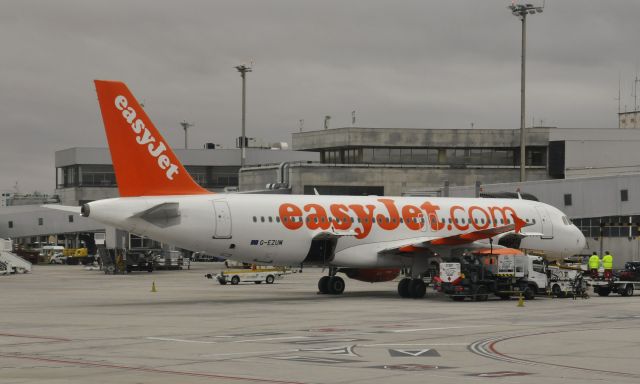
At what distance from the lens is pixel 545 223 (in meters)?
50.5

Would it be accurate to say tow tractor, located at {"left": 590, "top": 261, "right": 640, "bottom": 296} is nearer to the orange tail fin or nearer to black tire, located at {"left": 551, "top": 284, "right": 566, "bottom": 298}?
black tire, located at {"left": 551, "top": 284, "right": 566, "bottom": 298}

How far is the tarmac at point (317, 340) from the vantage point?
725 inches

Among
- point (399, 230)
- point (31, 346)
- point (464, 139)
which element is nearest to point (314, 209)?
point (399, 230)

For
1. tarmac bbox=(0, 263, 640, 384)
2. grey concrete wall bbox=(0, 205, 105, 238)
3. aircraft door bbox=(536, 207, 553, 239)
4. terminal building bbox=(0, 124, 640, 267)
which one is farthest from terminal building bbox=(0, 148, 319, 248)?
tarmac bbox=(0, 263, 640, 384)

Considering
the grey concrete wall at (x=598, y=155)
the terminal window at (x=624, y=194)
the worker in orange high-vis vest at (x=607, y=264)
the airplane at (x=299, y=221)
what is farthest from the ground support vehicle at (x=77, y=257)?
the worker in orange high-vis vest at (x=607, y=264)

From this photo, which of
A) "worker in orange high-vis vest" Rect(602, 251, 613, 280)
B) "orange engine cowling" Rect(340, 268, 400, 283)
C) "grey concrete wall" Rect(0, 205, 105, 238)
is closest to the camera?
"orange engine cowling" Rect(340, 268, 400, 283)

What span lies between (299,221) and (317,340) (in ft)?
59.0

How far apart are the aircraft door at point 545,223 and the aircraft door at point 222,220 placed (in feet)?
57.8

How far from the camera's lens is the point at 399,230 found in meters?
45.3

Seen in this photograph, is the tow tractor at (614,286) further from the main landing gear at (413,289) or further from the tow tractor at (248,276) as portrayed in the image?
the tow tractor at (248,276)

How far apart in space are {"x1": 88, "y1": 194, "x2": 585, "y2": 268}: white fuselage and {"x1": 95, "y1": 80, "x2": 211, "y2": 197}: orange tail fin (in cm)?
62

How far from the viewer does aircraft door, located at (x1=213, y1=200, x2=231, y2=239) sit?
40.2m

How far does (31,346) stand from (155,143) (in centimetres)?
1671

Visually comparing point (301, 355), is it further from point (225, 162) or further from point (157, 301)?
point (225, 162)
